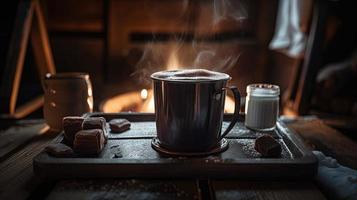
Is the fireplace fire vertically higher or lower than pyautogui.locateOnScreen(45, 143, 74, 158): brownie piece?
lower

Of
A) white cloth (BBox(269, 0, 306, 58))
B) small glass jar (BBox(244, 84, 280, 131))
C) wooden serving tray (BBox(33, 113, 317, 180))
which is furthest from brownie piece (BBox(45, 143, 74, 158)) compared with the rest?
white cloth (BBox(269, 0, 306, 58))

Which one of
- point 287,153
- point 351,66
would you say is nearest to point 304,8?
point 351,66

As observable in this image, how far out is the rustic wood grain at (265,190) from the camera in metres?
0.90

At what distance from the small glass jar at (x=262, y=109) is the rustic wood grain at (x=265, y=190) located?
1.42ft

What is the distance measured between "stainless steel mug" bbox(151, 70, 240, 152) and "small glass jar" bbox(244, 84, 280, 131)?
1.11 feet

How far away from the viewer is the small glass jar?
4.57 ft

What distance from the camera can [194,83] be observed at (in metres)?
1.00

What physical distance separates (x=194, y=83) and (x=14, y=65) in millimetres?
1313

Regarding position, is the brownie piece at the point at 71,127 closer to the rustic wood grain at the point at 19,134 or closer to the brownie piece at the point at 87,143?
the brownie piece at the point at 87,143

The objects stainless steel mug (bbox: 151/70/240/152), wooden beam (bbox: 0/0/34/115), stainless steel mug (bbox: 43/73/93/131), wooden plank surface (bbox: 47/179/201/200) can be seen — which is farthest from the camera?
wooden beam (bbox: 0/0/34/115)

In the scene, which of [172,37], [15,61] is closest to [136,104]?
[15,61]

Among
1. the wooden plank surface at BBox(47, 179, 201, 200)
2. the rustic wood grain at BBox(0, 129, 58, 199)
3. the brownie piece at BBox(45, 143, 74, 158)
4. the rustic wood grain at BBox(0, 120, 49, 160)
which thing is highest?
the brownie piece at BBox(45, 143, 74, 158)

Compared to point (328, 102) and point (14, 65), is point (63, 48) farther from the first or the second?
point (328, 102)

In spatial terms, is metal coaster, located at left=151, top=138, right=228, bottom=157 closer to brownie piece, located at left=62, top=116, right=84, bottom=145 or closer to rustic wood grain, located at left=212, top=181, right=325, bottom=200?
rustic wood grain, located at left=212, top=181, right=325, bottom=200
